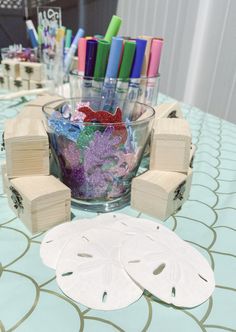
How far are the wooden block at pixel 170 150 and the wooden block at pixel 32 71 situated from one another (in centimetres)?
40

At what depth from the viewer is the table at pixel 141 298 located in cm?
20

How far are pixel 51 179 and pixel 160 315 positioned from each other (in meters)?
0.15

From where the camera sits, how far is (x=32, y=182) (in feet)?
0.96

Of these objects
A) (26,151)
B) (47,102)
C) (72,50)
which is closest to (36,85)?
(72,50)

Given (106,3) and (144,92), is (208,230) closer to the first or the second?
(144,92)

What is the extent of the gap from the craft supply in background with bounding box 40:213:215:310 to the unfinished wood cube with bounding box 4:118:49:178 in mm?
63

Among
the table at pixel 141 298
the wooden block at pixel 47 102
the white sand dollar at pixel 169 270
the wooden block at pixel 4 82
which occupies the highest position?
the wooden block at pixel 47 102

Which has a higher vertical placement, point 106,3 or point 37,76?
point 106,3

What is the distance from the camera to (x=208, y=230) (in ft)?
0.99

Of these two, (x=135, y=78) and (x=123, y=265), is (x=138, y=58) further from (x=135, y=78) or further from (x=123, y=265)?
(x=123, y=265)

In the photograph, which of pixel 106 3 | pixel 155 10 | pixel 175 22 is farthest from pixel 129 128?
pixel 106 3

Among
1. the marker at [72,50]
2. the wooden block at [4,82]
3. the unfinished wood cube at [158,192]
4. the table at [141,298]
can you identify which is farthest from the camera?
the wooden block at [4,82]

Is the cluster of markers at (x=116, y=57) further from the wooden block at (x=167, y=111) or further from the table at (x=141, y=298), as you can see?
the table at (x=141, y=298)

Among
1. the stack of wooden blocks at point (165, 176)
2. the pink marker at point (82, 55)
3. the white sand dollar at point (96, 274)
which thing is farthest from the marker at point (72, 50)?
the white sand dollar at point (96, 274)
